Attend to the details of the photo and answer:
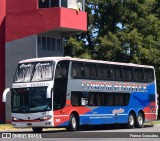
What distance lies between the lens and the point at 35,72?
3053cm

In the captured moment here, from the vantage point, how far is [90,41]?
53.4 m

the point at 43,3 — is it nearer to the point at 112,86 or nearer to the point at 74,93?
the point at 112,86

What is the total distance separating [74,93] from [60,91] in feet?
4.49

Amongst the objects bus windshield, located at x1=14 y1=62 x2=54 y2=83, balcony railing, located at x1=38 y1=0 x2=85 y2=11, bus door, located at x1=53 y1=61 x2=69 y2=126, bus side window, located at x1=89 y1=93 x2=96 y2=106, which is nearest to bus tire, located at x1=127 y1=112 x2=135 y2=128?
bus side window, located at x1=89 y1=93 x2=96 y2=106

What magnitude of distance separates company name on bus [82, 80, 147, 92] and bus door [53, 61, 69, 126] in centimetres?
188

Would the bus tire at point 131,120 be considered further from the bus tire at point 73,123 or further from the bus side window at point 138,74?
the bus tire at point 73,123

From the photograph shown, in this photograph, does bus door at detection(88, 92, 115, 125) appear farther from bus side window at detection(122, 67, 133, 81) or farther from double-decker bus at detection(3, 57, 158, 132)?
bus side window at detection(122, 67, 133, 81)

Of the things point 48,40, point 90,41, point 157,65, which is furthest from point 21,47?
point 157,65

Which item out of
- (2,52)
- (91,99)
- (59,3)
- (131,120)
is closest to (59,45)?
(59,3)

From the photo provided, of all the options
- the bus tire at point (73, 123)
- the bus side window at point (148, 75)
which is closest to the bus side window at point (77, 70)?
the bus tire at point (73, 123)

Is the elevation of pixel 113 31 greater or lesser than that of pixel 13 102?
greater

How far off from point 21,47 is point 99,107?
551 inches

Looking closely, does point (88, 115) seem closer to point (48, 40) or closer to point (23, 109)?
point (23, 109)

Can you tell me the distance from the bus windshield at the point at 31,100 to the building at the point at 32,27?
47.2ft
